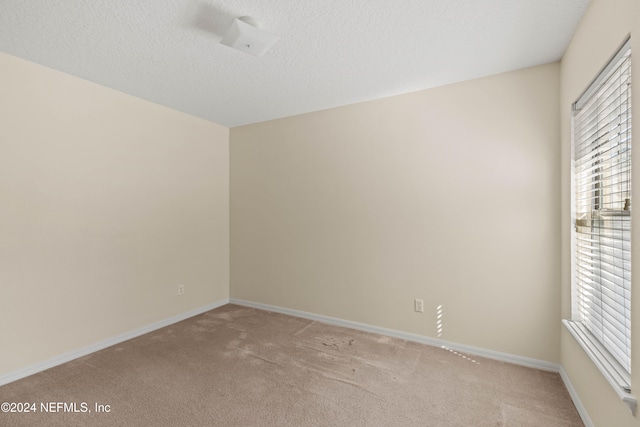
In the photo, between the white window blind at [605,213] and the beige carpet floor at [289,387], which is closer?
the white window blind at [605,213]

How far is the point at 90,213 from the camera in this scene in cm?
289

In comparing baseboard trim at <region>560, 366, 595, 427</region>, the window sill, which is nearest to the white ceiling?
the window sill

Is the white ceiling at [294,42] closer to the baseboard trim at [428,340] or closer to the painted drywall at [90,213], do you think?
the painted drywall at [90,213]

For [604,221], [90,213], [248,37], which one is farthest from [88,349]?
[604,221]

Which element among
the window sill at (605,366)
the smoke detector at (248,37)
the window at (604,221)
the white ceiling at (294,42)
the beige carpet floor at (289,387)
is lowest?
the beige carpet floor at (289,387)

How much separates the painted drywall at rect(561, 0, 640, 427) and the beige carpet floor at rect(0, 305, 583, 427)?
270 mm

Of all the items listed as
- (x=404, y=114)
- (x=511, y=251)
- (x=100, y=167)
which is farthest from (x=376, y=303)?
(x=100, y=167)

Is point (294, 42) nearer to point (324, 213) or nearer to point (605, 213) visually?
point (324, 213)

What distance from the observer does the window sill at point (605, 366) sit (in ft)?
4.30

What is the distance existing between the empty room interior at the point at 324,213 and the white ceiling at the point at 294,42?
0.02 meters

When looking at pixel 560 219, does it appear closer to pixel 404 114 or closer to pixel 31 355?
pixel 404 114

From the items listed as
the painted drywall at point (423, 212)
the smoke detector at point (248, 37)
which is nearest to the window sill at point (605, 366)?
the painted drywall at point (423, 212)

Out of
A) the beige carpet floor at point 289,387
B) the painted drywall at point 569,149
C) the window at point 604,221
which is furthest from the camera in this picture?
the beige carpet floor at point 289,387

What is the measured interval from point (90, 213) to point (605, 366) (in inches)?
151
